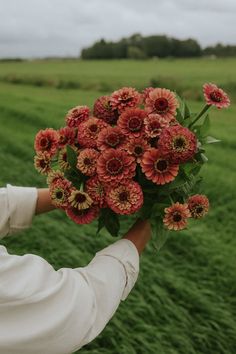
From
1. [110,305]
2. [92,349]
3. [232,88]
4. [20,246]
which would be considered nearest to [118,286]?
[110,305]

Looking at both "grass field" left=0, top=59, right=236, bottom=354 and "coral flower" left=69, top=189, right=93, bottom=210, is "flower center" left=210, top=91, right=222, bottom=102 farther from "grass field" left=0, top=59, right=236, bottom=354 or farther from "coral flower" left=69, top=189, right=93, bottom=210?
"grass field" left=0, top=59, right=236, bottom=354

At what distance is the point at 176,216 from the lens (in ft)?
4.53

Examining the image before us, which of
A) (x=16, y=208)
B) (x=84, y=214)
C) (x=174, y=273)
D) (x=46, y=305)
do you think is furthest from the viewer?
(x=174, y=273)

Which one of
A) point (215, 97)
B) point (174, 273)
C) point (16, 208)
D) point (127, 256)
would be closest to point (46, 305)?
point (127, 256)

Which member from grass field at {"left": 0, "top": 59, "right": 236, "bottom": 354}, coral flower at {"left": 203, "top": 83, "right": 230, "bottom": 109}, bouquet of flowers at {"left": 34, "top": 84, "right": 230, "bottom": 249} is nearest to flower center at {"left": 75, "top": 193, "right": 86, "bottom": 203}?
bouquet of flowers at {"left": 34, "top": 84, "right": 230, "bottom": 249}

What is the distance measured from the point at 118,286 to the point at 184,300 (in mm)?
1907

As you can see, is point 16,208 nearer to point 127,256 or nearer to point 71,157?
point 71,157

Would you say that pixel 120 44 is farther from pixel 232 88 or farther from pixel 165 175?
pixel 165 175

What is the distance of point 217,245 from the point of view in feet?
12.4

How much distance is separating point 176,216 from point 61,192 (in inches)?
12.0

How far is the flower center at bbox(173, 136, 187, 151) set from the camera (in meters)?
1.32

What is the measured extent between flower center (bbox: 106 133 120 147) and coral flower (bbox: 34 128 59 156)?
17 cm

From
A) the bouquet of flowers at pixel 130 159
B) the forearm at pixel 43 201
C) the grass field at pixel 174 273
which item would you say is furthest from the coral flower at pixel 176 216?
the grass field at pixel 174 273

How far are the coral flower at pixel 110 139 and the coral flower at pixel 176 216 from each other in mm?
205
